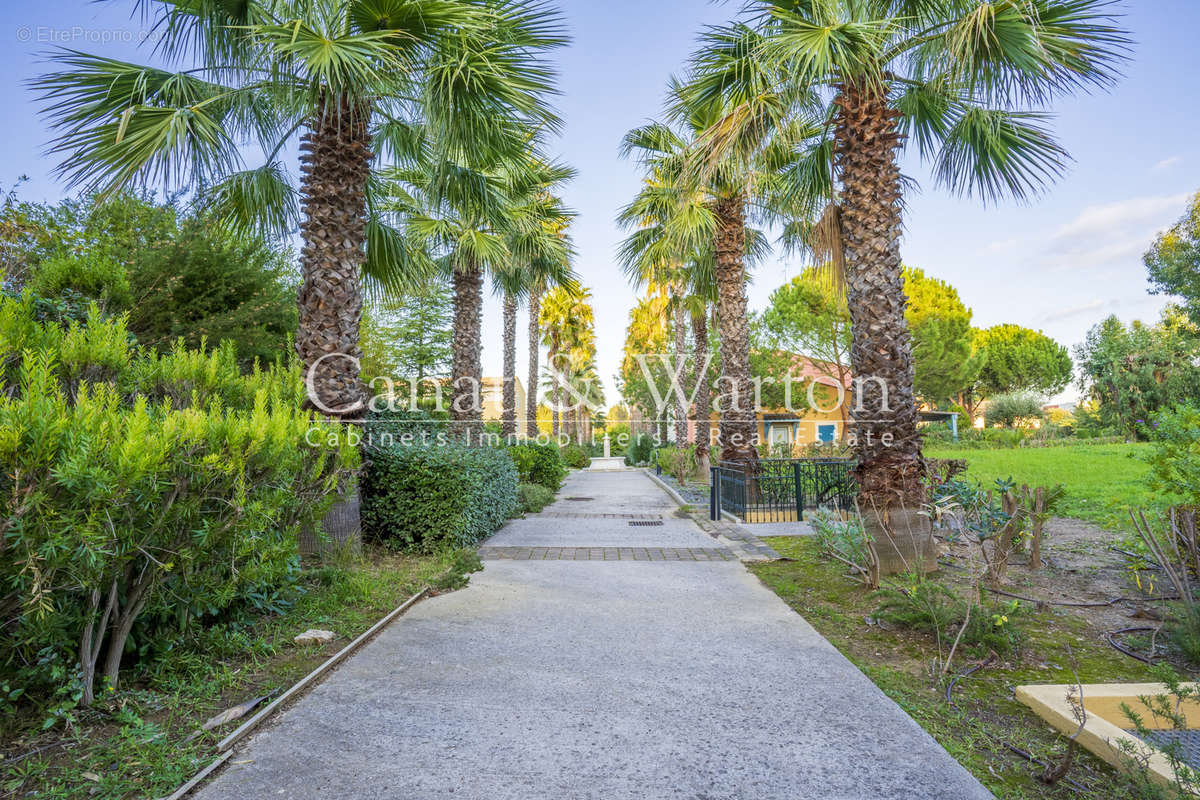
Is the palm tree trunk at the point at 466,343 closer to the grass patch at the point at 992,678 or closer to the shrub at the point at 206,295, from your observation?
the shrub at the point at 206,295

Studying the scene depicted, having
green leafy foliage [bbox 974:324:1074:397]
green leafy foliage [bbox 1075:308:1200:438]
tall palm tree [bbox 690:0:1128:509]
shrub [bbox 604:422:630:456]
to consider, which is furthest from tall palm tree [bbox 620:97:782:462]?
green leafy foliage [bbox 974:324:1074:397]

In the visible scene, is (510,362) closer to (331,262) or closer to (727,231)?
(727,231)

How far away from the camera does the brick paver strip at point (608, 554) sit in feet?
22.6

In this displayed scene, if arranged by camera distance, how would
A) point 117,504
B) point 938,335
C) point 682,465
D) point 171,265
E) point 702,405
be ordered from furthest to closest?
point 938,335 < point 702,405 < point 682,465 < point 171,265 < point 117,504

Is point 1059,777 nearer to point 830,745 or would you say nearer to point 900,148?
point 830,745

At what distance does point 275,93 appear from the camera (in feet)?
21.2

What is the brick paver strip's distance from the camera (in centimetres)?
688

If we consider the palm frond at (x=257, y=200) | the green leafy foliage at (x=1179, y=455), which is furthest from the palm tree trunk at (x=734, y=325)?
the palm frond at (x=257, y=200)

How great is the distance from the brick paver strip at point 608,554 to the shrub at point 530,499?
357 cm

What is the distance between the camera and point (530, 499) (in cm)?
1142

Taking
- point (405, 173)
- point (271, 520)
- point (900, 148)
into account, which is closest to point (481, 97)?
point (900, 148)

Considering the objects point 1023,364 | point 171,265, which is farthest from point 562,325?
point 1023,364

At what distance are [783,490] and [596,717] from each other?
7.91 meters

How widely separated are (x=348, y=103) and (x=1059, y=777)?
300 inches
